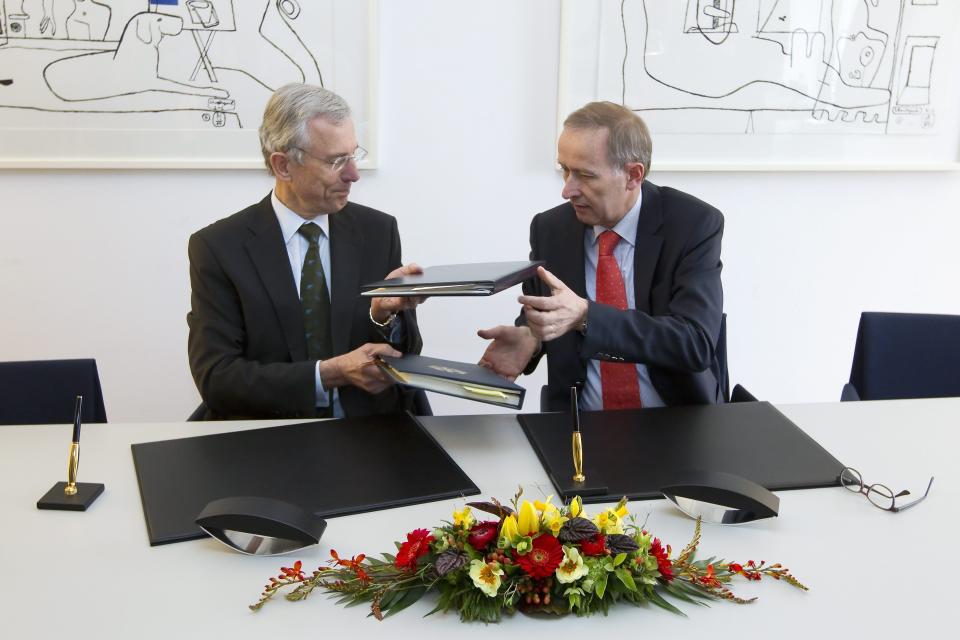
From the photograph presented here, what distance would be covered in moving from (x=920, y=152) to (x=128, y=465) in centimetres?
334

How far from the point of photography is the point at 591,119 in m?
2.41

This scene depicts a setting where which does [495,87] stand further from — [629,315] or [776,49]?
[629,315]

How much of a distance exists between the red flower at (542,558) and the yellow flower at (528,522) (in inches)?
0.7

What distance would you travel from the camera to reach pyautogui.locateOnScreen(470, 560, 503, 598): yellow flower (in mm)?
1270

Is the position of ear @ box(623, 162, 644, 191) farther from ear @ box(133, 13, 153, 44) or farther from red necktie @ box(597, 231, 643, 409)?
ear @ box(133, 13, 153, 44)

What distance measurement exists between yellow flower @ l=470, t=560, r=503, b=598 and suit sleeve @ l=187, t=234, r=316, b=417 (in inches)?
40.6

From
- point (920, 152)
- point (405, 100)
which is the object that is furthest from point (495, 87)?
point (920, 152)

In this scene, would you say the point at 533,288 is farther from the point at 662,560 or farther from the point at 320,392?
the point at 662,560

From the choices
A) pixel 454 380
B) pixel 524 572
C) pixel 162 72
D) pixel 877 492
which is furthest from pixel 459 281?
pixel 162 72

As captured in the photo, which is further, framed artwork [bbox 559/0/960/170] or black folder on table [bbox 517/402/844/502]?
framed artwork [bbox 559/0/960/170]

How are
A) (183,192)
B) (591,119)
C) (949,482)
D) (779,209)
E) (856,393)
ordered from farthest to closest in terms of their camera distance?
(779,209) < (183,192) < (856,393) < (591,119) < (949,482)

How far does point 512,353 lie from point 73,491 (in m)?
1.09

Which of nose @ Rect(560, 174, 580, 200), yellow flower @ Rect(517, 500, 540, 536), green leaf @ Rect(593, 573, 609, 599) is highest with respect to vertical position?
nose @ Rect(560, 174, 580, 200)

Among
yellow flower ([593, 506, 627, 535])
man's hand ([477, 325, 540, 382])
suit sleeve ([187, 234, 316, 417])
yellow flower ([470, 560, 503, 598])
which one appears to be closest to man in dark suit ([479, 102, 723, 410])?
man's hand ([477, 325, 540, 382])
